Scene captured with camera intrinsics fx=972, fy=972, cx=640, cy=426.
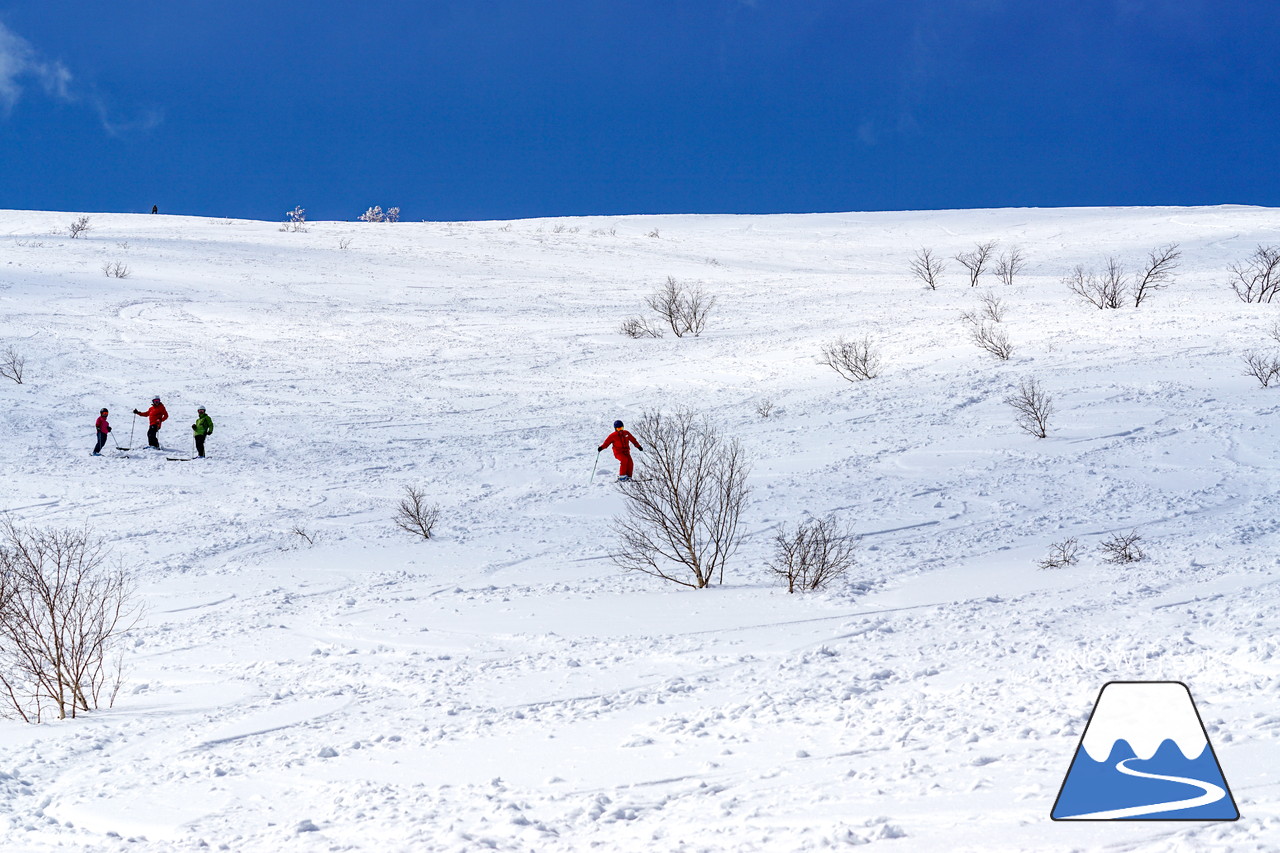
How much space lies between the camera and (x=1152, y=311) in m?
25.8

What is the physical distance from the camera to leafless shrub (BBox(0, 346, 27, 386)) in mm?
24266

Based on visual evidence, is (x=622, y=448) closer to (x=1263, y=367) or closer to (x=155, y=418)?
Answer: (x=155, y=418)

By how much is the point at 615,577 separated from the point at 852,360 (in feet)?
44.2

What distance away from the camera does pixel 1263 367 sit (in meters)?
18.7

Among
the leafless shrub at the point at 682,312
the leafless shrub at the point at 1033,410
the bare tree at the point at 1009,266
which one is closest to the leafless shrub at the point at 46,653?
the leafless shrub at the point at 1033,410

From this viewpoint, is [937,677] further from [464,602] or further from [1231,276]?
[1231,276]

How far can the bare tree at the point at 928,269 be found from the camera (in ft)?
119

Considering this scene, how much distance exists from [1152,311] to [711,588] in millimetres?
20194

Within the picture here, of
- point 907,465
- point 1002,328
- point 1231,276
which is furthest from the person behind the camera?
point 1231,276

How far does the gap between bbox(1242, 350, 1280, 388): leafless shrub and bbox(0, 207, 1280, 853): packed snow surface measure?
266 millimetres

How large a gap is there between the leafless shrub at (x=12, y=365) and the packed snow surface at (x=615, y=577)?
1.14ft

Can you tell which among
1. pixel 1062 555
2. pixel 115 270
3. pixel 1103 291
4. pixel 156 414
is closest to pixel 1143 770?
pixel 1062 555

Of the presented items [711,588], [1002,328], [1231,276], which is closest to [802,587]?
[711,588]

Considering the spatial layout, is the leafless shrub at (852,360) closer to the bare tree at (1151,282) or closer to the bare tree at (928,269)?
the bare tree at (1151,282)
